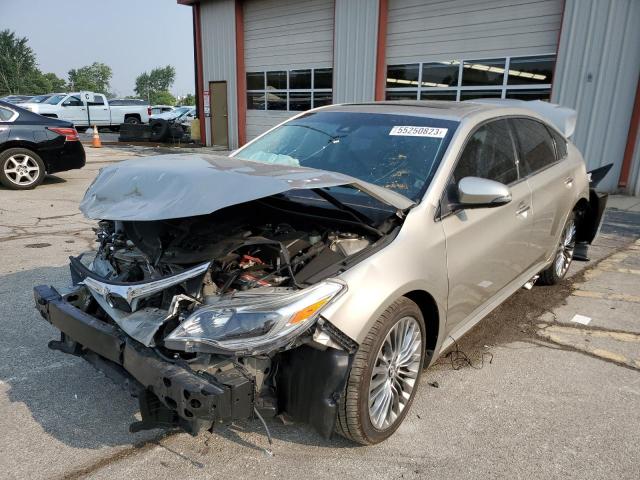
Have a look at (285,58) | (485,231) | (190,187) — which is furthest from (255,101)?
(190,187)

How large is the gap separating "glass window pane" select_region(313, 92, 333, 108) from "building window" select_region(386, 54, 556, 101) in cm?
211

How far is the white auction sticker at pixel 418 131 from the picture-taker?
3.26 metres

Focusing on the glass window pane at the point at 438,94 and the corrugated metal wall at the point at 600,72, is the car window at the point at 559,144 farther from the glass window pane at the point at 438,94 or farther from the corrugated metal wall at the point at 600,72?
the glass window pane at the point at 438,94

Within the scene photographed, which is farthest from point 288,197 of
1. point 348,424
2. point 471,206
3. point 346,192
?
point 348,424

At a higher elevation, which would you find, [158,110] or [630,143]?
[630,143]

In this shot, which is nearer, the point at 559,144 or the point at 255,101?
the point at 559,144

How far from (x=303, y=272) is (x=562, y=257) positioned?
3.69 metres

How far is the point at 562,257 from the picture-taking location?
509 cm

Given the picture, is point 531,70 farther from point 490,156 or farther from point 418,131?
point 418,131

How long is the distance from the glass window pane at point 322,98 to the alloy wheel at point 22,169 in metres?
8.51

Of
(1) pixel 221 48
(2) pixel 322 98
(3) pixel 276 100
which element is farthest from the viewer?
(1) pixel 221 48

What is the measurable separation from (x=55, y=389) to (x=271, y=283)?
1.64 metres

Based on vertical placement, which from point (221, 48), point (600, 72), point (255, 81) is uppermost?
point (221, 48)

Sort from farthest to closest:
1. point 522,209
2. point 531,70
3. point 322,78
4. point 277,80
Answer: point 277,80
point 322,78
point 531,70
point 522,209
